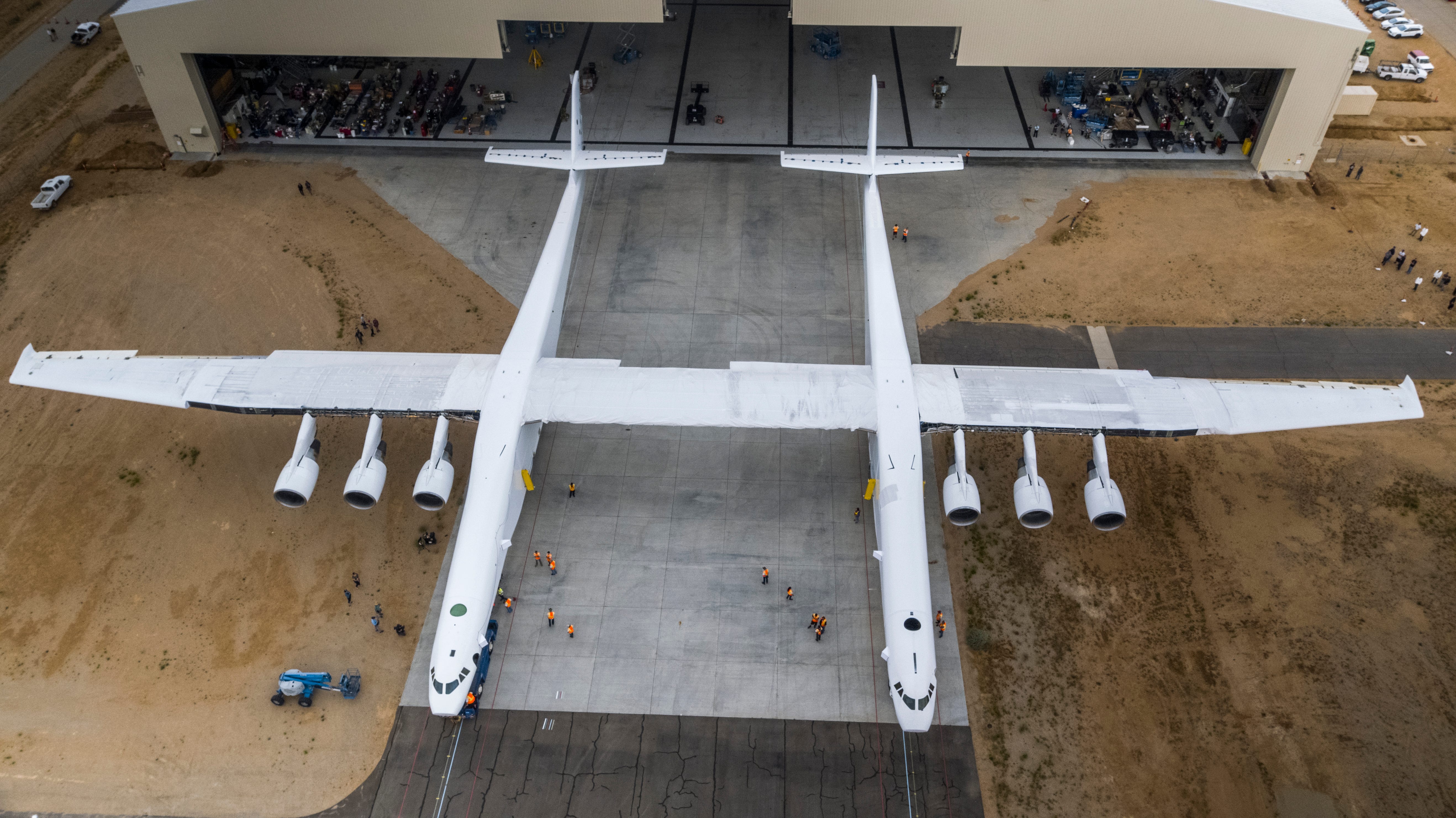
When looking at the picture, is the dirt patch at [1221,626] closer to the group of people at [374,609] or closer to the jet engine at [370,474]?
the group of people at [374,609]

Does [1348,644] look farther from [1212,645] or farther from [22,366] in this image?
[22,366]

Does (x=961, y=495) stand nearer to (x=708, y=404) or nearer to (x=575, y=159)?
(x=708, y=404)

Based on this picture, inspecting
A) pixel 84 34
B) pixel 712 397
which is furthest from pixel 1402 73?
pixel 84 34

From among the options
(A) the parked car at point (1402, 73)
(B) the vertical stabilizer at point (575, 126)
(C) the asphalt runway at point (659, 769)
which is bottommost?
(C) the asphalt runway at point (659, 769)

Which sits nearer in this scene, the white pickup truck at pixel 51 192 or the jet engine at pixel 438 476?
the jet engine at pixel 438 476

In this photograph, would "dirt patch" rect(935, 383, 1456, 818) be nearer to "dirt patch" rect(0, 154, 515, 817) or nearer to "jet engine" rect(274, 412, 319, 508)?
"dirt patch" rect(0, 154, 515, 817)

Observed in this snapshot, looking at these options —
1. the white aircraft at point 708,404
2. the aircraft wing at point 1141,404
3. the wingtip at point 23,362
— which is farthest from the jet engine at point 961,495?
the wingtip at point 23,362
